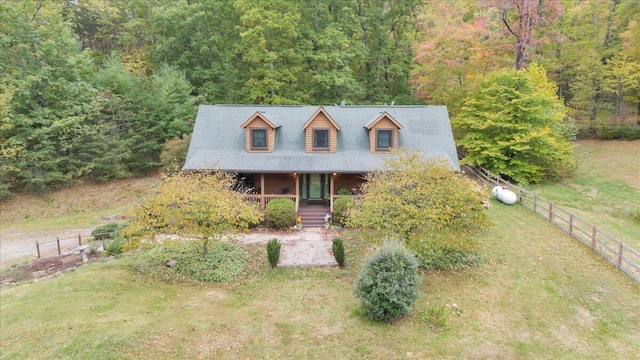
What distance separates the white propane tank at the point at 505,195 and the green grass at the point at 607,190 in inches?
105

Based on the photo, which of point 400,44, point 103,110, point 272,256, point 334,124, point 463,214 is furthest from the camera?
point 400,44

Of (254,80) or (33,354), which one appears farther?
(254,80)

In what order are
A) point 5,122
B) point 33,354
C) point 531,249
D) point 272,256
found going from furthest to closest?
point 5,122 < point 531,249 < point 272,256 < point 33,354

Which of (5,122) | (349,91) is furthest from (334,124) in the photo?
(5,122)

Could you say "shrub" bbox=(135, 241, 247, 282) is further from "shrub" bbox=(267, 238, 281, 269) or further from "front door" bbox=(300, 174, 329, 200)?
"front door" bbox=(300, 174, 329, 200)

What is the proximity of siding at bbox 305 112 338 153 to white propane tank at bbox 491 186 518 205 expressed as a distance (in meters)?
9.50

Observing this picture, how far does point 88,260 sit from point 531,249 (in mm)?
18256

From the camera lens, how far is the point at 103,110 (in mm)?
26938

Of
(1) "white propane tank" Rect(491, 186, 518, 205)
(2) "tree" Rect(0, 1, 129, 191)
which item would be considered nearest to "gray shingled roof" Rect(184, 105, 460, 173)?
(1) "white propane tank" Rect(491, 186, 518, 205)

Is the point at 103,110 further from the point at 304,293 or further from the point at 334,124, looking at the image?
the point at 304,293

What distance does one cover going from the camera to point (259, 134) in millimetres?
19922

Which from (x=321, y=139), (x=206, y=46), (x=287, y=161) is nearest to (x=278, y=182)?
(x=287, y=161)

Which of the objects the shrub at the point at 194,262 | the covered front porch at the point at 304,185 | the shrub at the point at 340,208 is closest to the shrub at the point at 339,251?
the shrub at the point at 194,262

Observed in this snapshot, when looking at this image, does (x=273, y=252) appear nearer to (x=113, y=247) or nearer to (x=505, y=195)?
(x=113, y=247)
